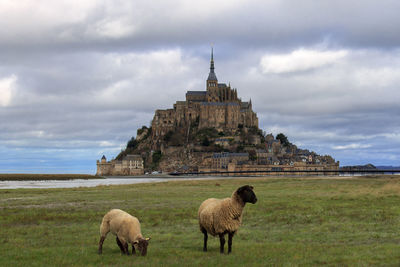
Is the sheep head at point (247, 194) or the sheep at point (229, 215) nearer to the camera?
the sheep head at point (247, 194)

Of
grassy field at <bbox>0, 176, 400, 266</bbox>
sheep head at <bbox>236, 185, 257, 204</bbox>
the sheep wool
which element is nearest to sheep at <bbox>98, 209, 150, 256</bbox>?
grassy field at <bbox>0, 176, 400, 266</bbox>

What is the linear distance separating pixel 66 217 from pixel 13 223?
310 centimetres

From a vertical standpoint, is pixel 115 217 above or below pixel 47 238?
above

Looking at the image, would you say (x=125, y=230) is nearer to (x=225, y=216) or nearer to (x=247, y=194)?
(x=225, y=216)

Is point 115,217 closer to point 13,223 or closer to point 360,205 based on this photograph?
point 13,223

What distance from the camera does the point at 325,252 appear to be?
1691 cm

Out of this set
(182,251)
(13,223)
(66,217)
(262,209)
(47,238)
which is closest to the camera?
(182,251)

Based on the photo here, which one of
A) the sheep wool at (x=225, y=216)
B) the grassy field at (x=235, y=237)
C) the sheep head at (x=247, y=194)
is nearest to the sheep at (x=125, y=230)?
the grassy field at (x=235, y=237)

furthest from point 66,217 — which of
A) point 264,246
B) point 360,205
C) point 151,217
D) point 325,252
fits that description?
point 360,205

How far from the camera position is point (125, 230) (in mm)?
16625

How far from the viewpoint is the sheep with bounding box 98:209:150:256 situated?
644 inches

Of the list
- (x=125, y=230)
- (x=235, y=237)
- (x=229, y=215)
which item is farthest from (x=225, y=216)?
(x=235, y=237)

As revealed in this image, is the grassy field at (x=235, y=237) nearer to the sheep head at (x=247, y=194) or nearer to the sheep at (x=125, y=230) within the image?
the sheep at (x=125, y=230)

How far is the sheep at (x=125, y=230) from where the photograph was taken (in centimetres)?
1636
